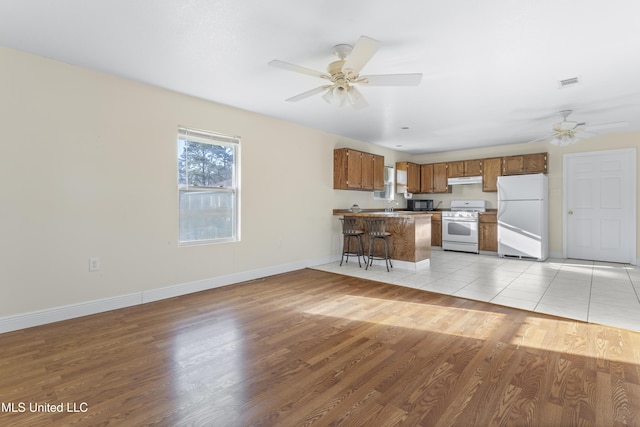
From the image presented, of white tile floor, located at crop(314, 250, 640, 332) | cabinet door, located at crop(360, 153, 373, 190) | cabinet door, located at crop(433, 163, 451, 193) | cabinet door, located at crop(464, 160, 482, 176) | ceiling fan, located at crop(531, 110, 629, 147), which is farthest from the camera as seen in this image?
cabinet door, located at crop(433, 163, 451, 193)

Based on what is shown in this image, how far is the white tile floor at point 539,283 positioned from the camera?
3176 millimetres

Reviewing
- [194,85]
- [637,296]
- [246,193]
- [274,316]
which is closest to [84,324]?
[274,316]

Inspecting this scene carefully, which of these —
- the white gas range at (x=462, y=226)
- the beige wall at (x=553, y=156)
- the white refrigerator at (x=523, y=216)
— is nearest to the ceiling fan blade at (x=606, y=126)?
the beige wall at (x=553, y=156)

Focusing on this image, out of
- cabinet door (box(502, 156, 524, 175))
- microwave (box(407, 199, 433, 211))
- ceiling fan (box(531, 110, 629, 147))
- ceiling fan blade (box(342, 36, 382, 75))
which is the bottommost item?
microwave (box(407, 199, 433, 211))

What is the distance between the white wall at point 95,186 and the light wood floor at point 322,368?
48cm

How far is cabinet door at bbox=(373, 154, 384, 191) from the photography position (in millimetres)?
6398

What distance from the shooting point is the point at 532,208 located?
234 inches

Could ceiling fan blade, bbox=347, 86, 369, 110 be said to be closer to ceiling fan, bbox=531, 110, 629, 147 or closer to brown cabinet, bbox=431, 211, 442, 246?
ceiling fan, bbox=531, 110, 629, 147

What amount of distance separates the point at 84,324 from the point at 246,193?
2362 millimetres

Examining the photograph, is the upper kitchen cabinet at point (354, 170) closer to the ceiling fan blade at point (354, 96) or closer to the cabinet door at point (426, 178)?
the cabinet door at point (426, 178)

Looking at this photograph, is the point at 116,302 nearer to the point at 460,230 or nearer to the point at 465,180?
the point at 460,230

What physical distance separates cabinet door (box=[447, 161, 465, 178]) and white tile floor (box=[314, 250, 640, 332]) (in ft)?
7.16

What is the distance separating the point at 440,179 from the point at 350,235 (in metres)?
3.52

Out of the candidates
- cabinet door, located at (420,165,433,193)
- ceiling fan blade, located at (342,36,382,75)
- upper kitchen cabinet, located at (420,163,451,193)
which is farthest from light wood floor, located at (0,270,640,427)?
cabinet door, located at (420,165,433,193)
